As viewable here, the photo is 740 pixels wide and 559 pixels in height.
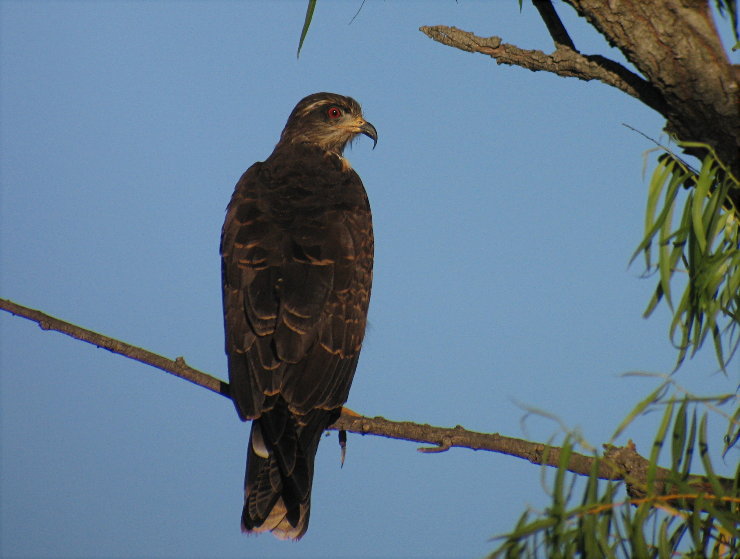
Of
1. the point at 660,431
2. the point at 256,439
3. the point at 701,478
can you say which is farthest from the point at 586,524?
the point at 256,439

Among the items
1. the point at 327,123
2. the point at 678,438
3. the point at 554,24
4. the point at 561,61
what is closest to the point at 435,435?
the point at 678,438

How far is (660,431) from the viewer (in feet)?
11.2

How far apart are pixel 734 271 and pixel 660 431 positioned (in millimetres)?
769

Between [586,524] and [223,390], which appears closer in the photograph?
[586,524]

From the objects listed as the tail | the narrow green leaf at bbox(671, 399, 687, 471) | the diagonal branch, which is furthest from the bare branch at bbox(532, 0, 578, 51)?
the tail

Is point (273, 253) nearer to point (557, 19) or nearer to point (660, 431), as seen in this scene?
point (557, 19)

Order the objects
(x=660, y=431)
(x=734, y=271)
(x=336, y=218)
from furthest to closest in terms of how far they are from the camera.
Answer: (x=336, y=218) < (x=734, y=271) < (x=660, y=431)

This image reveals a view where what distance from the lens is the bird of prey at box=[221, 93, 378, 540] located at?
495cm

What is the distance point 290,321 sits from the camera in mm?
5074

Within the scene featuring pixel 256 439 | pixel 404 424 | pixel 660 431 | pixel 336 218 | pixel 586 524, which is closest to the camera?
pixel 586 524

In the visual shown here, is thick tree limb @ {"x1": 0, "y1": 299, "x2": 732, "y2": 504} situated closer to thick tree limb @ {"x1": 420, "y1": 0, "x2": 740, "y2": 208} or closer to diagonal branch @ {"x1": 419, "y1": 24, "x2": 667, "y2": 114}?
thick tree limb @ {"x1": 420, "y1": 0, "x2": 740, "y2": 208}

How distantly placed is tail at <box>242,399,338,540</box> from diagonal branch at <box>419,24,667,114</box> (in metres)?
2.23

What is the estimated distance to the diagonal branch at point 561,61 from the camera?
386cm

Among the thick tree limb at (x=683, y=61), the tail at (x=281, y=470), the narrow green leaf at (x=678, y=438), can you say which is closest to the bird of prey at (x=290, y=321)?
the tail at (x=281, y=470)
